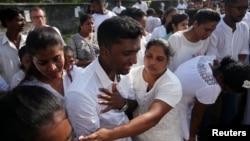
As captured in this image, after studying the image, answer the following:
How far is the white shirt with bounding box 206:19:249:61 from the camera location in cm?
352

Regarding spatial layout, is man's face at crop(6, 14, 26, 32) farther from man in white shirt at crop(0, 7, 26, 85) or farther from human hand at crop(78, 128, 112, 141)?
human hand at crop(78, 128, 112, 141)

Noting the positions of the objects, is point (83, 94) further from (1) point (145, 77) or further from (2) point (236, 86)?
(2) point (236, 86)

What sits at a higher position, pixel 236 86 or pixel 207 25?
pixel 207 25

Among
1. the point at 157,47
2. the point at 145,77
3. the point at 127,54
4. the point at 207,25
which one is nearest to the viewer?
the point at 127,54

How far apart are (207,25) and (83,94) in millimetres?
1981

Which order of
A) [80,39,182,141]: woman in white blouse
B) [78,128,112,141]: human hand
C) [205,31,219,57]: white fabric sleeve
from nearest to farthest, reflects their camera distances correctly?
1. [78,128,112,141]: human hand
2. [80,39,182,141]: woman in white blouse
3. [205,31,219,57]: white fabric sleeve

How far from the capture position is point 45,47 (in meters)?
1.76

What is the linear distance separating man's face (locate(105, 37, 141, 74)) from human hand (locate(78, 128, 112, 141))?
35cm

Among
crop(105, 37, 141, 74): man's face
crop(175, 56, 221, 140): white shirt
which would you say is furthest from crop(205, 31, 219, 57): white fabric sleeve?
crop(105, 37, 141, 74): man's face

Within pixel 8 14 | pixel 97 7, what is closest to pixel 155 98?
pixel 8 14

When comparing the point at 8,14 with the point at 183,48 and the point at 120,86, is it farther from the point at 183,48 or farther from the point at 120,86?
the point at 120,86

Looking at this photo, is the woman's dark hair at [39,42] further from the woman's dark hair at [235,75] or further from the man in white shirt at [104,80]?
the woman's dark hair at [235,75]

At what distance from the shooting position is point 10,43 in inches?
129

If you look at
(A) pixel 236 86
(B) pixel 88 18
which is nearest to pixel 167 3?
(B) pixel 88 18
